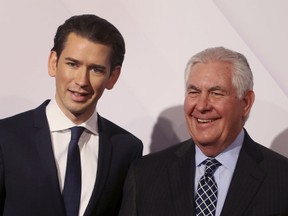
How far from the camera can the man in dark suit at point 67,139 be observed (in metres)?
1.76

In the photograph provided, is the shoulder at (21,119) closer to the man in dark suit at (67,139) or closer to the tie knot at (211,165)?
the man in dark suit at (67,139)

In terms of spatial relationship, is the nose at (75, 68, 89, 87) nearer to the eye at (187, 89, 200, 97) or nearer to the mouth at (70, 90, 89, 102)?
the mouth at (70, 90, 89, 102)

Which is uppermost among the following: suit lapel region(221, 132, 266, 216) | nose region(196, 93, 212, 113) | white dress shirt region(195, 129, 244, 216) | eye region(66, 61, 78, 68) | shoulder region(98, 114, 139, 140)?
eye region(66, 61, 78, 68)

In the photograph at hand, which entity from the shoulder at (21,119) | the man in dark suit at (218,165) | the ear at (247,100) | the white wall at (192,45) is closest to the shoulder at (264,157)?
the man in dark suit at (218,165)

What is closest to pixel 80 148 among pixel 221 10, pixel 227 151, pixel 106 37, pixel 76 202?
pixel 76 202

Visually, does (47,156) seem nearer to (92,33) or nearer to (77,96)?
(77,96)

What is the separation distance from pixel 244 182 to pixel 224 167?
0.33 ft

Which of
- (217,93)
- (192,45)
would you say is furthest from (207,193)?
(192,45)

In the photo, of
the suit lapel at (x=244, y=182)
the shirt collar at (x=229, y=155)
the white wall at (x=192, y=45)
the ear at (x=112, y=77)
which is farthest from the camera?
the white wall at (x=192, y=45)

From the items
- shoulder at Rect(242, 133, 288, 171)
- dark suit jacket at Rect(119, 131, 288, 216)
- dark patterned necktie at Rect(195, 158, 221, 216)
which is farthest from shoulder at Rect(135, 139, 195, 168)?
shoulder at Rect(242, 133, 288, 171)

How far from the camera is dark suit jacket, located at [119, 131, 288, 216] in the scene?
5.58ft

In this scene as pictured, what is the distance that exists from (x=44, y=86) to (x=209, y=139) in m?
0.98

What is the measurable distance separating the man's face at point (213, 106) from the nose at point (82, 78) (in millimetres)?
377

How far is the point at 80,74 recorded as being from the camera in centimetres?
181
